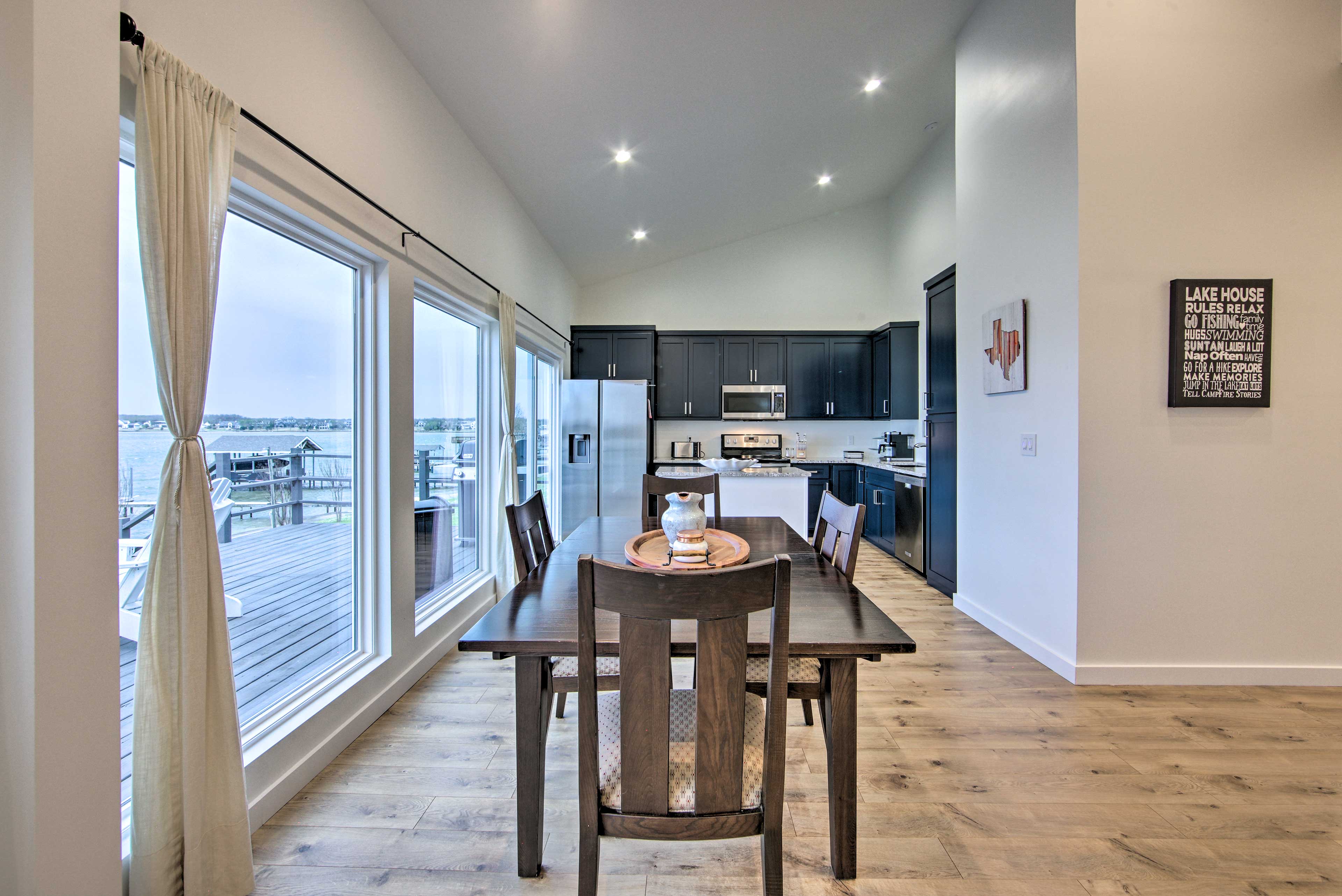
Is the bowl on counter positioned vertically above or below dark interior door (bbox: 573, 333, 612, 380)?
below

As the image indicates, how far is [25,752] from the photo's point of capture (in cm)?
107

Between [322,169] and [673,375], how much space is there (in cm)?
Answer: 486

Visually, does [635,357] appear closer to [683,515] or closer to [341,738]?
[683,515]

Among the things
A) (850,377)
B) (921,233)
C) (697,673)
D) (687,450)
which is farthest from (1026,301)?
(687,450)

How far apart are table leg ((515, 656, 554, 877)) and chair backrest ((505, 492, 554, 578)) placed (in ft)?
1.33

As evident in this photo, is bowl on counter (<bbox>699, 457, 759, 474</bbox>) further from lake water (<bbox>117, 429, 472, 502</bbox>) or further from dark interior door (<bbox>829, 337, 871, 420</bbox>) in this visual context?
lake water (<bbox>117, 429, 472, 502</bbox>)

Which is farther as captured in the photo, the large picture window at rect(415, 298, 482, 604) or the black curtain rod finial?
the large picture window at rect(415, 298, 482, 604)

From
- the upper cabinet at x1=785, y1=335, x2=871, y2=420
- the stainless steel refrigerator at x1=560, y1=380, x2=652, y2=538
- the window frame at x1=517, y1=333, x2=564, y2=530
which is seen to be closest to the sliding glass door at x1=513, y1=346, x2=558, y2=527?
the window frame at x1=517, y1=333, x2=564, y2=530

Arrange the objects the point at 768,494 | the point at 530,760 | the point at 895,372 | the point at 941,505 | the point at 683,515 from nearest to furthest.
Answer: the point at 530,760
the point at 683,515
the point at 941,505
the point at 768,494
the point at 895,372

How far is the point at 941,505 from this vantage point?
400cm

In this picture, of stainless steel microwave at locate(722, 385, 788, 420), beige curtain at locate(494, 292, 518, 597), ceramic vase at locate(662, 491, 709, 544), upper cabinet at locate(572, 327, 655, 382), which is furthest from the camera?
stainless steel microwave at locate(722, 385, 788, 420)

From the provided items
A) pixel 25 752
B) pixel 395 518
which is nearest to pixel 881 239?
pixel 395 518

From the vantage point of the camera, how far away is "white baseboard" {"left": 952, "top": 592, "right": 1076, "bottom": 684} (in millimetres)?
2617

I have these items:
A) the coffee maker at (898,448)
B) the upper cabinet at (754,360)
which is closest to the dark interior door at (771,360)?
the upper cabinet at (754,360)
